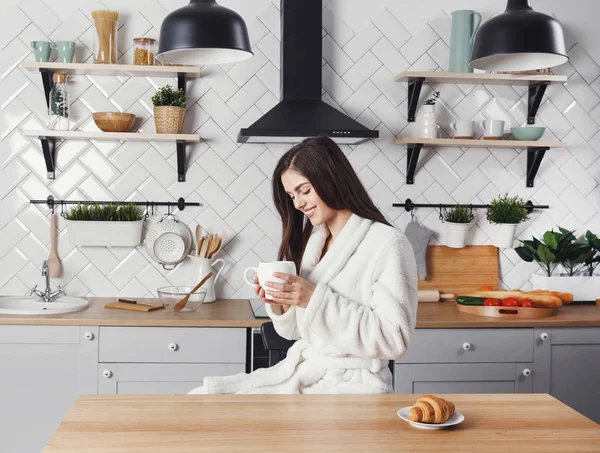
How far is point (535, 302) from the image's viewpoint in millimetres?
3471

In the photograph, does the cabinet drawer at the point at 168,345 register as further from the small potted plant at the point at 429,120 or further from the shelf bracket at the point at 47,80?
the small potted plant at the point at 429,120

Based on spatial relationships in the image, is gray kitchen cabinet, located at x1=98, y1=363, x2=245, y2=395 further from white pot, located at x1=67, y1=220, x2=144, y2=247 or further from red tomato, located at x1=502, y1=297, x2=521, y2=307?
red tomato, located at x1=502, y1=297, x2=521, y2=307

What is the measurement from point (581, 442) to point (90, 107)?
2.93 m

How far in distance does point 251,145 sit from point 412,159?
83 centimetres

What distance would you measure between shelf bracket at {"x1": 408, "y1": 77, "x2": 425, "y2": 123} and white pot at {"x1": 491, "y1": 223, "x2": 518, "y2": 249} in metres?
0.72

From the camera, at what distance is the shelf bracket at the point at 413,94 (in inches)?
149

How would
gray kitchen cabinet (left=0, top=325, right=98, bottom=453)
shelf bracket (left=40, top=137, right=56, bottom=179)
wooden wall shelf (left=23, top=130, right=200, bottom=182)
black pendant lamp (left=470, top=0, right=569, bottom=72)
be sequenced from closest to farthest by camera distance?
black pendant lamp (left=470, top=0, right=569, bottom=72), gray kitchen cabinet (left=0, top=325, right=98, bottom=453), wooden wall shelf (left=23, top=130, right=200, bottom=182), shelf bracket (left=40, top=137, right=56, bottom=179)

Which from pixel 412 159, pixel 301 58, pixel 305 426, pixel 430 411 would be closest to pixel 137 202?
pixel 301 58

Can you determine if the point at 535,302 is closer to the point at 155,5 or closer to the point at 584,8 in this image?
the point at 584,8

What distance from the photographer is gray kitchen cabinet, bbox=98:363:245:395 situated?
10.6ft

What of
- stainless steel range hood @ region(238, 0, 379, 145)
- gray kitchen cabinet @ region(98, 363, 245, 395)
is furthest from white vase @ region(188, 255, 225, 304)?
stainless steel range hood @ region(238, 0, 379, 145)

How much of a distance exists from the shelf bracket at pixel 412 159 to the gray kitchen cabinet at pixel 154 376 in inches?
54.0

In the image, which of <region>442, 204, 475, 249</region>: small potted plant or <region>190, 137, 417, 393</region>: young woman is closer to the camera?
<region>190, 137, 417, 393</region>: young woman

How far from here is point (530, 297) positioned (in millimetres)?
3506
